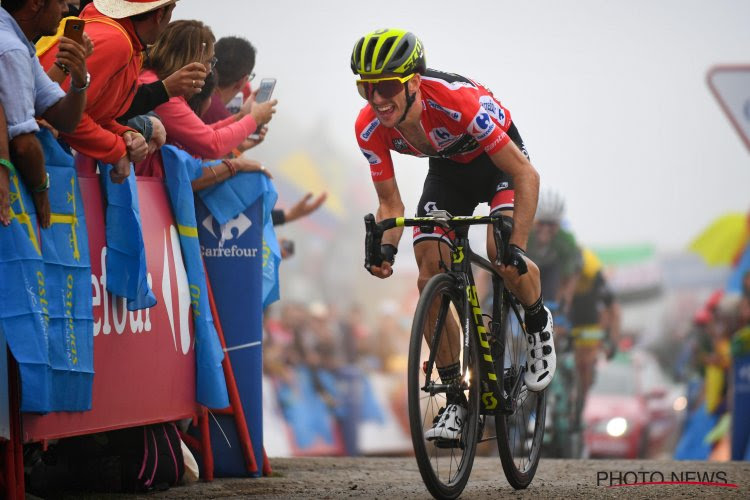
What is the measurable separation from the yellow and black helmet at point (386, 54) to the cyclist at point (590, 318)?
826 cm

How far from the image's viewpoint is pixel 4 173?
5.00m

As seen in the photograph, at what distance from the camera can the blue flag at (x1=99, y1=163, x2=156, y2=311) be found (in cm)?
600

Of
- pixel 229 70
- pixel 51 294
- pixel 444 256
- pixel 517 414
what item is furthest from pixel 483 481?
pixel 51 294

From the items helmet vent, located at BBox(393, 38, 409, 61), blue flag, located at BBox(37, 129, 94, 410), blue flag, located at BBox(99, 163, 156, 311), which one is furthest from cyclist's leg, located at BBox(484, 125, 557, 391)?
blue flag, located at BBox(37, 129, 94, 410)

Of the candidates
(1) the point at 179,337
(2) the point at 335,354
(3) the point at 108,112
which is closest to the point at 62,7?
(3) the point at 108,112

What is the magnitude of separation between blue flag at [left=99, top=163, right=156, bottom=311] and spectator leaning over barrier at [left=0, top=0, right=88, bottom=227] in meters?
0.60

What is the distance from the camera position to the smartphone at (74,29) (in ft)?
17.2

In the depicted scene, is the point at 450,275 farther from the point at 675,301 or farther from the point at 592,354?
the point at 675,301

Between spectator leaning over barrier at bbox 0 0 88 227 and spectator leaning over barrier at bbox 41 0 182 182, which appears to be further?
spectator leaning over barrier at bbox 41 0 182 182

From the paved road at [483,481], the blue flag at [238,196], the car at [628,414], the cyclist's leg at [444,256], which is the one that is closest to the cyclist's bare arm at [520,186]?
the cyclist's leg at [444,256]

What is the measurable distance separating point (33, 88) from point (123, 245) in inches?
41.3

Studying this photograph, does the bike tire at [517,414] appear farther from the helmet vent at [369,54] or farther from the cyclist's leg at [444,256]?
the helmet vent at [369,54]

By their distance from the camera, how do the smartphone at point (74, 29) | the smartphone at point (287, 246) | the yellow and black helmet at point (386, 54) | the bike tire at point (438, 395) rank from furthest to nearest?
the smartphone at point (287, 246) < the yellow and black helmet at point (386, 54) < the bike tire at point (438, 395) < the smartphone at point (74, 29)

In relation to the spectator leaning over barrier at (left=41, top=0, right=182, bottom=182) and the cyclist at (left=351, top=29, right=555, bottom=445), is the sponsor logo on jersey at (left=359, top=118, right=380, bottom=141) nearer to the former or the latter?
the cyclist at (left=351, top=29, right=555, bottom=445)
